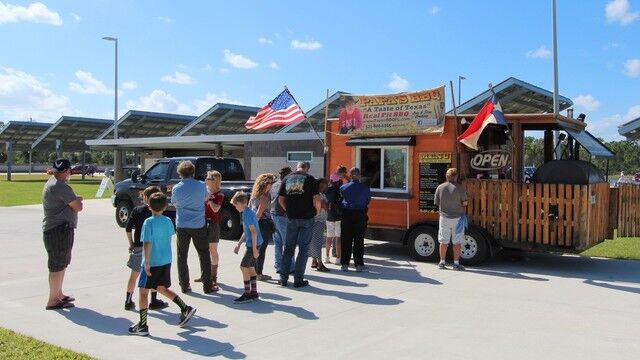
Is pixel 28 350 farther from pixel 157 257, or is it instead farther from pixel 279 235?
pixel 279 235

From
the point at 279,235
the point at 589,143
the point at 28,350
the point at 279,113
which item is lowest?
the point at 28,350

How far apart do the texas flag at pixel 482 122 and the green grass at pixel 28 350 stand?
6.77 meters

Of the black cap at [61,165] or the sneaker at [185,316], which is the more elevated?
the black cap at [61,165]

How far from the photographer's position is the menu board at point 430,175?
10547mm

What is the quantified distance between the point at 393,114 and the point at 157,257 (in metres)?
6.00

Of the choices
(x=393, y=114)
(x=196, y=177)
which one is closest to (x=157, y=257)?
(x=393, y=114)

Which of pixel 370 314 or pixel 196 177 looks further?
pixel 196 177

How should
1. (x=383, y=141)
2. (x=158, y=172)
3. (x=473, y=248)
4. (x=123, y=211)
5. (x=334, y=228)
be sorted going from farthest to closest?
(x=123, y=211) < (x=158, y=172) < (x=383, y=141) < (x=334, y=228) < (x=473, y=248)

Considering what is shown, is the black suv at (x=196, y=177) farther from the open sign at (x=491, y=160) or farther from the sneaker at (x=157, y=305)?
the sneaker at (x=157, y=305)

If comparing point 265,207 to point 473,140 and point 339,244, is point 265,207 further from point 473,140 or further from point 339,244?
point 473,140

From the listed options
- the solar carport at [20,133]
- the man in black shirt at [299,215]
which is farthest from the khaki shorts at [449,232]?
the solar carport at [20,133]

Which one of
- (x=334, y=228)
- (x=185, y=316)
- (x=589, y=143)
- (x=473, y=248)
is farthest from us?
(x=589, y=143)

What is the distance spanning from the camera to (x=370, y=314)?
6.89 meters

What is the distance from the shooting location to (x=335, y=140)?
11.9 m
